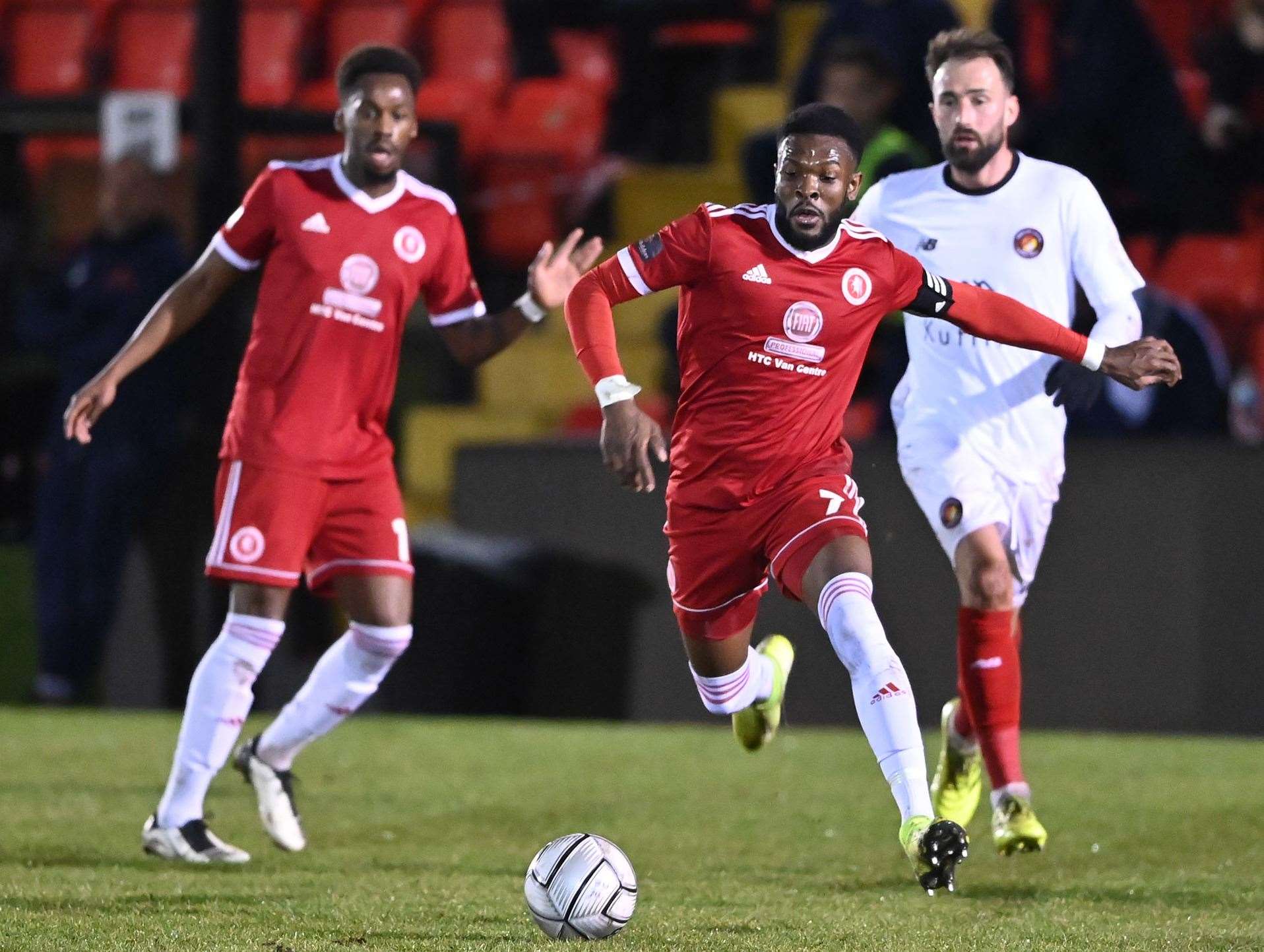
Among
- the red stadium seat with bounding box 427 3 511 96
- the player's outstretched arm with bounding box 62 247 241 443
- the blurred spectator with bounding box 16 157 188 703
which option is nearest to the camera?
the player's outstretched arm with bounding box 62 247 241 443

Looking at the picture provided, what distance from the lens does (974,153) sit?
6.05 m

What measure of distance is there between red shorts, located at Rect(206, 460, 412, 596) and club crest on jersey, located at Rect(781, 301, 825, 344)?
1422 millimetres

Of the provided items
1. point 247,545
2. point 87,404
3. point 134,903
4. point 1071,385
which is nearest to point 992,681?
point 1071,385

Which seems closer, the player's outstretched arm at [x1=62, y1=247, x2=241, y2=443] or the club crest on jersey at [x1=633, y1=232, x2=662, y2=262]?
the club crest on jersey at [x1=633, y1=232, x2=662, y2=262]

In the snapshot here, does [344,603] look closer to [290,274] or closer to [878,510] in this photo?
[290,274]

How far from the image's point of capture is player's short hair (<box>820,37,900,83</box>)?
9461mm

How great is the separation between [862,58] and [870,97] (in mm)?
217

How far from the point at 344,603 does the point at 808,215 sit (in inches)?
75.0

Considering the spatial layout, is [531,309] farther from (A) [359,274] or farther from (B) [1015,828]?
(B) [1015,828]

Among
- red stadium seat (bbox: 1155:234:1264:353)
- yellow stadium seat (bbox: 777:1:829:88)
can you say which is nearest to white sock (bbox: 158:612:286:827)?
red stadium seat (bbox: 1155:234:1264:353)

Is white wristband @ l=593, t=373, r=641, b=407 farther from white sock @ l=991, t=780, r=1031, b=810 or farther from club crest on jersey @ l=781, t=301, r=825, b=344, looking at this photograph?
white sock @ l=991, t=780, r=1031, b=810

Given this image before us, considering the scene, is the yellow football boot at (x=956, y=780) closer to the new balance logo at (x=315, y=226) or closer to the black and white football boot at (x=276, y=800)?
the black and white football boot at (x=276, y=800)

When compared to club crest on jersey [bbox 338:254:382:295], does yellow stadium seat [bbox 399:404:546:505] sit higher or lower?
lower

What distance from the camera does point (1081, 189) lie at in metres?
6.07
